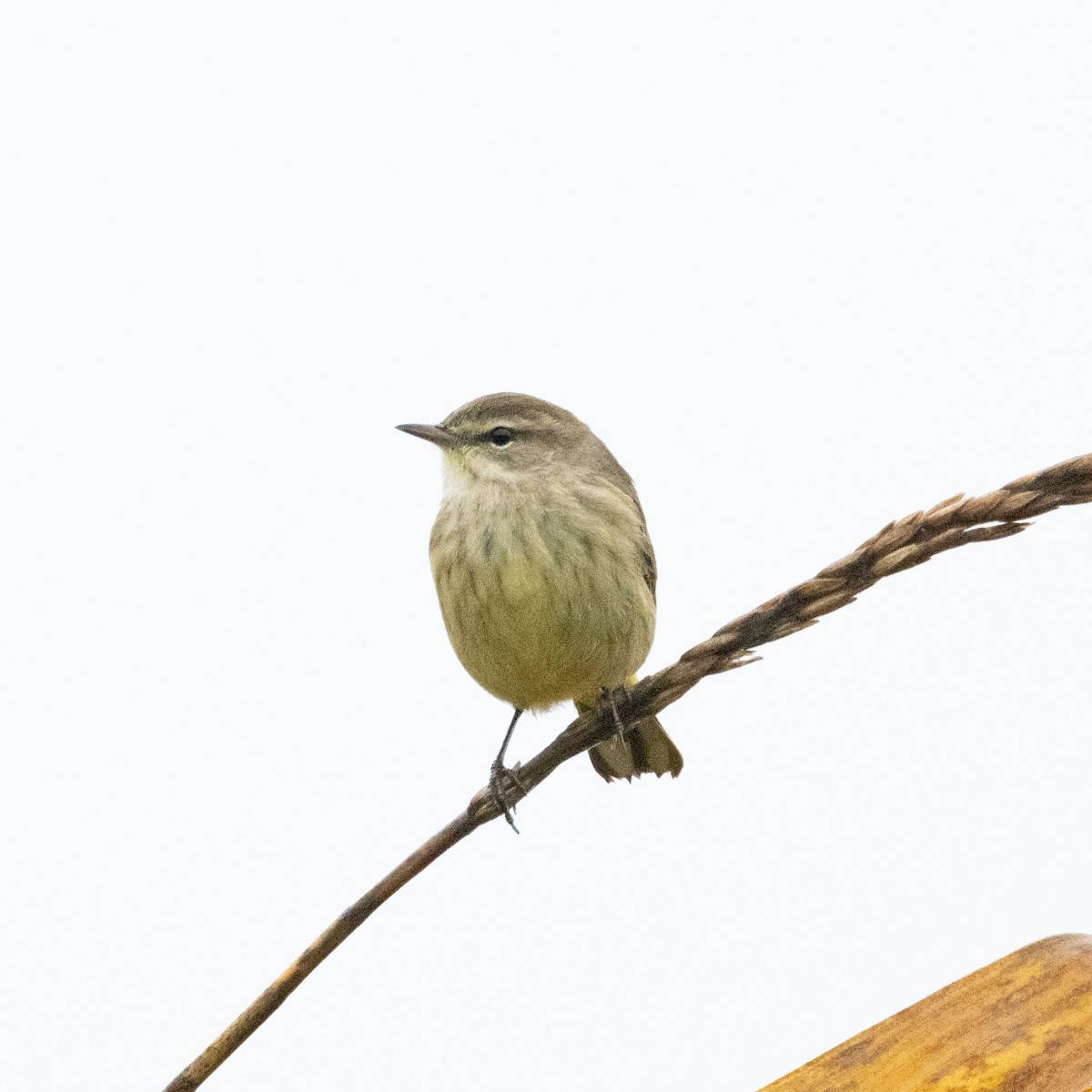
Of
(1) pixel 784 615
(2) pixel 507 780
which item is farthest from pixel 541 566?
(1) pixel 784 615

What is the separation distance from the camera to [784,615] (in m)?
1.67

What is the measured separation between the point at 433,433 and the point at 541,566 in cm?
57

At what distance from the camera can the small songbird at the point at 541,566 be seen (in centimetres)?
346

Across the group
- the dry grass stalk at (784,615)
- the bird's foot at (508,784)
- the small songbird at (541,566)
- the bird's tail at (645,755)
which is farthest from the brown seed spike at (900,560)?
the bird's tail at (645,755)

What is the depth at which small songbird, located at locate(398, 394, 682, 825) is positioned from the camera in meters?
3.46

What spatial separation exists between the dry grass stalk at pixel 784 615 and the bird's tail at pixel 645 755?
6.16 feet

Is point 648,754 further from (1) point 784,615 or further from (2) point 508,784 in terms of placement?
(1) point 784,615

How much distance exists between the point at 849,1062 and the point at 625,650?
190 centimetres

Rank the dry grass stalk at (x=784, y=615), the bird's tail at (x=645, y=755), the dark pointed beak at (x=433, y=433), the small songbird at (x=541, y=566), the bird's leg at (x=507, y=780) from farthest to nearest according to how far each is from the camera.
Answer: the bird's tail at (x=645, y=755) → the dark pointed beak at (x=433, y=433) → the small songbird at (x=541, y=566) → the bird's leg at (x=507, y=780) → the dry grass stalk at (x=784, y=615)

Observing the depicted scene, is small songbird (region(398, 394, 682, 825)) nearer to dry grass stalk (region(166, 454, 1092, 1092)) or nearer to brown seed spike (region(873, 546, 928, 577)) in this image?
dry grass stalk (region(166, 454, 1092, 1092))

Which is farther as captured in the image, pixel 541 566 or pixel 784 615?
pixel 541 566

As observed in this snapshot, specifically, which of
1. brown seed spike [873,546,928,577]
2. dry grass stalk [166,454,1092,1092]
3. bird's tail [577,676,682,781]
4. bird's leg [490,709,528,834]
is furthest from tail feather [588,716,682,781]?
brown seed spike [873,546,928,577]

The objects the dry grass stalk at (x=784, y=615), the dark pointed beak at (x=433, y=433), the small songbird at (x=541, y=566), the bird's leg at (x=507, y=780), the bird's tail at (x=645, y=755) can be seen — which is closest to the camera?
the dry grass stalk at (x=784, y=615)

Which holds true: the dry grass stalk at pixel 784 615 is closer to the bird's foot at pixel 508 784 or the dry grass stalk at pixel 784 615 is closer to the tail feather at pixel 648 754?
A: the bird's foot at pixel 508 784
